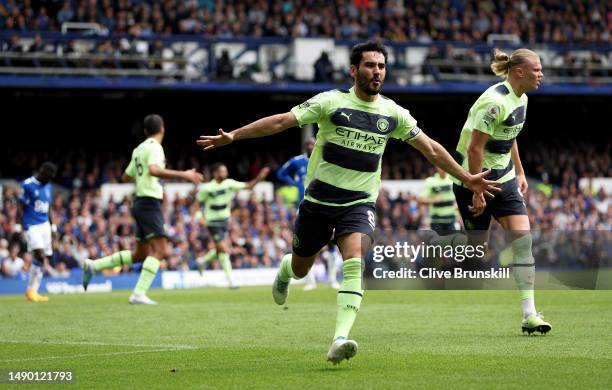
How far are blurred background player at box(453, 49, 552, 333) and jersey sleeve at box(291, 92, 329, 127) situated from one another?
2.65 metres

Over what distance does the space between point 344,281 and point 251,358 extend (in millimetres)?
1111

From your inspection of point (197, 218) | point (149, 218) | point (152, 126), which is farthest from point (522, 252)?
point (197, 218)

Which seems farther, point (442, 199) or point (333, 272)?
point (333, 272)

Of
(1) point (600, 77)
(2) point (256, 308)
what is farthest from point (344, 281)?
(1) point (600, 77)

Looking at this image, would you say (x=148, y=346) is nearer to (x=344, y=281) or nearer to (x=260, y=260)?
(x=344, y=281)

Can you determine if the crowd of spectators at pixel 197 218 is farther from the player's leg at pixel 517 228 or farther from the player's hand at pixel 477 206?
the player's hand at pixel 477 206

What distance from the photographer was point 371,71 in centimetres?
880

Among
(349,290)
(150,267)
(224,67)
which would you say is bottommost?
(150,267)

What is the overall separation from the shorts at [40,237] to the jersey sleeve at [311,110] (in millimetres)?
11852

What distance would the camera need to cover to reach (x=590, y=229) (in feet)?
117

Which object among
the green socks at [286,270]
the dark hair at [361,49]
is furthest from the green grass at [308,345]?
the dark hair at [361,49]

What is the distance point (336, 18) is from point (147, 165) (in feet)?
78.1

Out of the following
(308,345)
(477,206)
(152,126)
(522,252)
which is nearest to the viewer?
(308,345)

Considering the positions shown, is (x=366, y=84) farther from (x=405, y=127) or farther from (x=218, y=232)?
(x=218, y=232)
